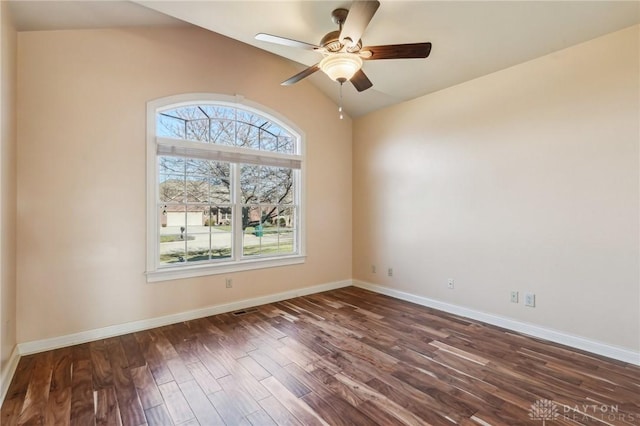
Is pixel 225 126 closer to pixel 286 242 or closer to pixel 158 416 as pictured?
pixel 286 242

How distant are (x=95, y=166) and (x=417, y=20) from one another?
3.31 m

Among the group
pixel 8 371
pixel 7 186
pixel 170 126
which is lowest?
pixel 8 371

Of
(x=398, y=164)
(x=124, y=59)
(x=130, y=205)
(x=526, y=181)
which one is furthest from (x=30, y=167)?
(x=526, y=181)

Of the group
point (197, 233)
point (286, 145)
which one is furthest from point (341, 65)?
point (197, 233)

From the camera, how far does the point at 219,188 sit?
386 cm

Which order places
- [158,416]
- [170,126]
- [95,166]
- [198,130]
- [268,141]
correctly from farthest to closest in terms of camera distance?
1. [268,141]
2. [198,130]
3. [170,126]
4. [95,166]
5. [158,416]

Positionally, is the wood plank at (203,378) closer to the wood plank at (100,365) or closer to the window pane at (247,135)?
the wood plank at (100,365)

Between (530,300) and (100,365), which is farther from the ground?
(530,300)

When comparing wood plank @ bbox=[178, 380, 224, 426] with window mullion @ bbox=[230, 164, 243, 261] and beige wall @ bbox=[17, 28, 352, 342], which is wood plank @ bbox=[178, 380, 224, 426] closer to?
→ beige wall @ bbox=[17, 28, 352, 342]

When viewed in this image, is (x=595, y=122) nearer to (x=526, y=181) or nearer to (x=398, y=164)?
(x=526, y=181)

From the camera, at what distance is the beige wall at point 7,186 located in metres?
2.17

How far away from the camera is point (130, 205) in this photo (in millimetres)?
3166

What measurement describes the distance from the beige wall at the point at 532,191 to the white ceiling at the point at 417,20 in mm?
304

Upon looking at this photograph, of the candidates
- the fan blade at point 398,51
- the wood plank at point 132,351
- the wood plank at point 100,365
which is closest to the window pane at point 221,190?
the wood plank at point 132,351
